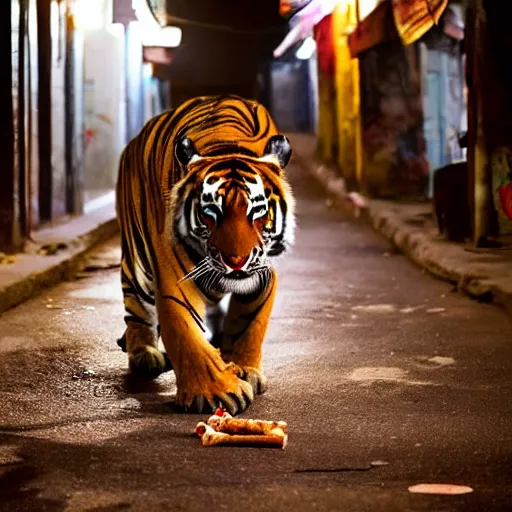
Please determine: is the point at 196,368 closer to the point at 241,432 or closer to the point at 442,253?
the point at 241,432

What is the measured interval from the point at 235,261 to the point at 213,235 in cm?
21

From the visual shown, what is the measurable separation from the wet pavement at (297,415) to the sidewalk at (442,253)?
214 mm

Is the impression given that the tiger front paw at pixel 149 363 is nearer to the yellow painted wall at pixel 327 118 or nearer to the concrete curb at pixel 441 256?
the concrete curb at pixel 441 256

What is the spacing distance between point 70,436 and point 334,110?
2102 centimetres

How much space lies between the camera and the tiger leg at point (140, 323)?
6316 mm

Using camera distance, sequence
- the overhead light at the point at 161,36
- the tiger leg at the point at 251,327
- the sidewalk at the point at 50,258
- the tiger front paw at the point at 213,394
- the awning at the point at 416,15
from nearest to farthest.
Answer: the tiger front paw at the point at 213,394, the tiger leg at the point at 251,327, the sidewalk at the point at 50,258, the awning at the point at 416,15, the overhead light at the point at 161,36

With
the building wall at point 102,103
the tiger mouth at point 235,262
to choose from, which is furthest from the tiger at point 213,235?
the building wall at point 102,103

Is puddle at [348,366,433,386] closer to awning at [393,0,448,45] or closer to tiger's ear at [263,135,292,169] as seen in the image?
tiger's ear at [263,135,292,169]

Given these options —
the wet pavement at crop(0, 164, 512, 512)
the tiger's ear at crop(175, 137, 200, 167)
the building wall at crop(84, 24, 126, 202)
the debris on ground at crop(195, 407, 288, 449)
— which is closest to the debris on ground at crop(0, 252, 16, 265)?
the wet pavement at crop(0, 164, 512, 512)

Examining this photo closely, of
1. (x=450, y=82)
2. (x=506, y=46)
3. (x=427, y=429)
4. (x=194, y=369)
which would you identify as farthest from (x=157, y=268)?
(x=450, y=82)

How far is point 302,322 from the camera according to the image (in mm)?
8148

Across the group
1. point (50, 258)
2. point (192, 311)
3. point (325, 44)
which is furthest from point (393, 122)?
point (192, 311)

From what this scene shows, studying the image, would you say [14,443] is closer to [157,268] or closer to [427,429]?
[157,268]

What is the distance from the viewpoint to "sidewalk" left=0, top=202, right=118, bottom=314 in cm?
931
